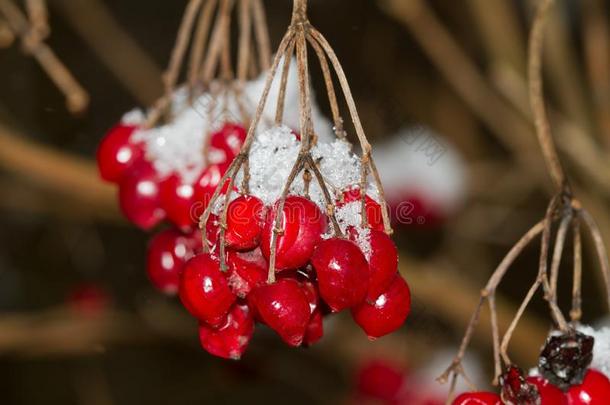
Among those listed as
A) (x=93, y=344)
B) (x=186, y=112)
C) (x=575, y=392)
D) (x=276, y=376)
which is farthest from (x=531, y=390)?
(x=276, y=376)

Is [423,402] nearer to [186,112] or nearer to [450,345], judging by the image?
[450,345]

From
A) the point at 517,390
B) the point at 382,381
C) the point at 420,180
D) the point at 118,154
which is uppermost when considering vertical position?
the point at 118,154

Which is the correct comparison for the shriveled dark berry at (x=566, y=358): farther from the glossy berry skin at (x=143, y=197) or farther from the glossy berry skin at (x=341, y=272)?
the glossy berry skin at (x=143, y=197)

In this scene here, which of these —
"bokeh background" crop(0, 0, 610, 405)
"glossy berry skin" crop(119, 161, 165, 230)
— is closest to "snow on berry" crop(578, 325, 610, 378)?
"glossy berry skin" crop(119, 161, 165, 230)

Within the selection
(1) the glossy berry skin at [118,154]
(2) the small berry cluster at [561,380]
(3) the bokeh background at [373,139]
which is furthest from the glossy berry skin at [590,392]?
(3) the bokeh background at [373,139]

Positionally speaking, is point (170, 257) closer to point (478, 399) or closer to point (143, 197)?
point (143, 197)

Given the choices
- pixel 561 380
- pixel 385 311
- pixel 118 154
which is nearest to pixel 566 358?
pixel 561 380

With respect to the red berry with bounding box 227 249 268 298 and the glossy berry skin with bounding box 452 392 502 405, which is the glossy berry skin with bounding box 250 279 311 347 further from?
the glossy berry skin with bounding box 452 392 502 405
